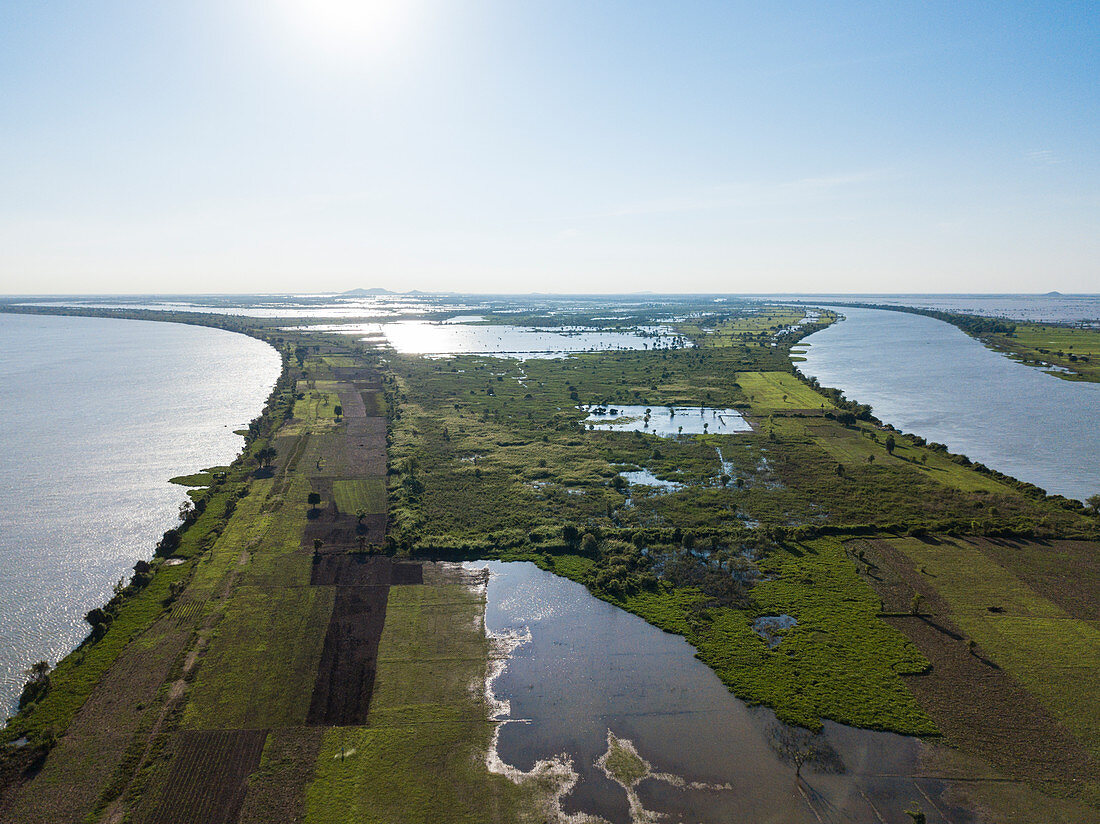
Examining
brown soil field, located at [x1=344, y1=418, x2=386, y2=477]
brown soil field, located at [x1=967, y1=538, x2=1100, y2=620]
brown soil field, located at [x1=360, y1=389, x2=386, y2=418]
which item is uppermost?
brown soil field, located at [x1=360, y1=389, x2=386, y2=418]

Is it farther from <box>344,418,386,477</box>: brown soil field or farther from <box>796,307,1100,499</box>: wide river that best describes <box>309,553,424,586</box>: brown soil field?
<box>796,307,1100,499</box>: wide river

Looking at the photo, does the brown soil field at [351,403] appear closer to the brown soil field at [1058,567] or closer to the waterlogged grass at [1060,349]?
the brown soil field at [1058,567]

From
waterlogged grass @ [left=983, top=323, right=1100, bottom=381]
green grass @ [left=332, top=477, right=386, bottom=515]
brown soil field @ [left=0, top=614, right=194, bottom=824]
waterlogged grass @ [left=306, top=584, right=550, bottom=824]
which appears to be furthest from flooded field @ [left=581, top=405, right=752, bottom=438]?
waterlogged grass @ [left=983, top=323, right=1100, bottom=381]

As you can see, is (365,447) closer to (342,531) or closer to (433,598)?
(342,531)

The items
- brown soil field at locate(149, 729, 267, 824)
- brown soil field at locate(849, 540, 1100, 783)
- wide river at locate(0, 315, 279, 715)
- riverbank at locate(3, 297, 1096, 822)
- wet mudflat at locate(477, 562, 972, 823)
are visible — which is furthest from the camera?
wide river at locate(0, 315, 279, 715)

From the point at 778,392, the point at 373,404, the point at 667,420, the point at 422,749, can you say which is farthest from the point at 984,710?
the point at 373,404

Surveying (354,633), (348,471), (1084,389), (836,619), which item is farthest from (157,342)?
(1084,389)

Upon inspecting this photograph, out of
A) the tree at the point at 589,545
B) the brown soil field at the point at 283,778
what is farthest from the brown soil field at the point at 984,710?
the brown soil field at the point at 283,778
